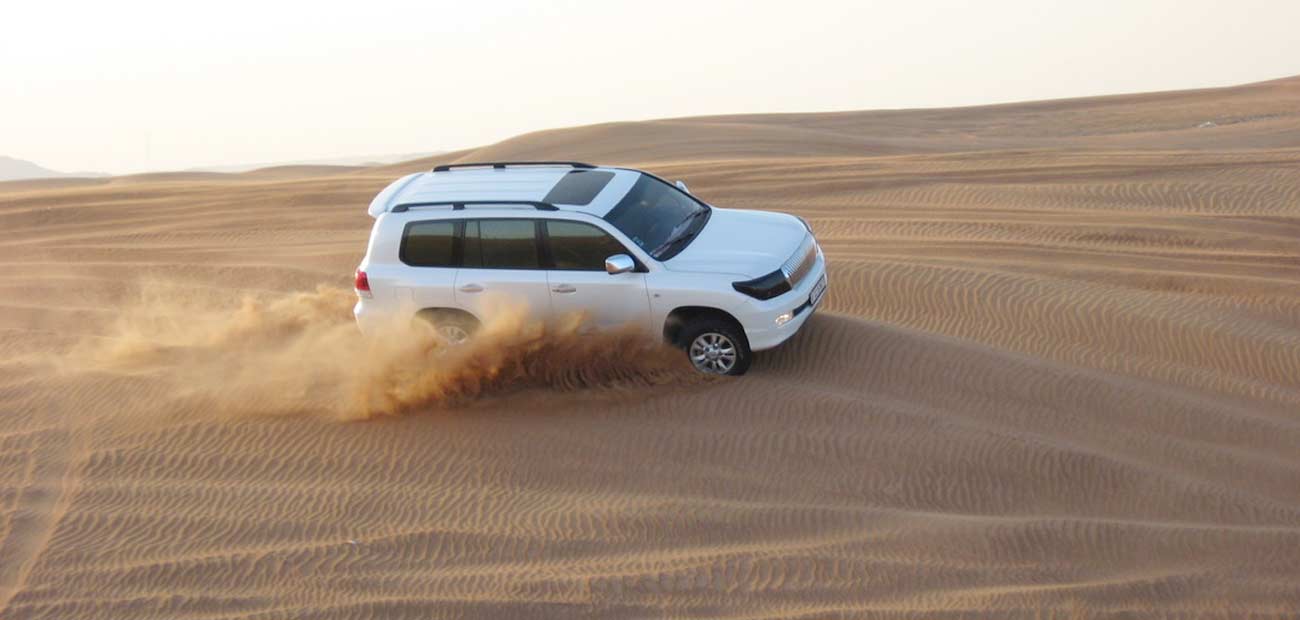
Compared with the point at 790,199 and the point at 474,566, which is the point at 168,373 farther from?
the point at 790,199

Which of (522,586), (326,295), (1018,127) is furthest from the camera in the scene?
(1018,127)

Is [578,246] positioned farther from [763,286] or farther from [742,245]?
[763,286]

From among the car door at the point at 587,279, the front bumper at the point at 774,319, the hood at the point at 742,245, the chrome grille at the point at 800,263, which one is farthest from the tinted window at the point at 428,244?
the chrome grille at the point at 800,263

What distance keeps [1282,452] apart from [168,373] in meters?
9.48

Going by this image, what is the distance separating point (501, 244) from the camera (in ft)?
33.2

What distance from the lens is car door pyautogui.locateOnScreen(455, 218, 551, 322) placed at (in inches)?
396

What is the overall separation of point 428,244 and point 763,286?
113 inches

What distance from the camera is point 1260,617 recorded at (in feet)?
21.9

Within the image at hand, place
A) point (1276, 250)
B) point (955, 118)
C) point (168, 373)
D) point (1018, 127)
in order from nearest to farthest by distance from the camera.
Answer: point (168, 373) → point (1276, 250) → point (1018, 127) → point (955, 118)

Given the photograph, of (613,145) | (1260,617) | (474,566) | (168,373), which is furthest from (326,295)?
(613,145)

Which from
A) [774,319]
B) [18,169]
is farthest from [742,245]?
[18,169]

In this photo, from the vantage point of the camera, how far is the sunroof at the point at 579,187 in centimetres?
1019

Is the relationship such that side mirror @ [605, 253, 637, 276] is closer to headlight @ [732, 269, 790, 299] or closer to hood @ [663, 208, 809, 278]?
hood @ [663, 208, 809, 278]

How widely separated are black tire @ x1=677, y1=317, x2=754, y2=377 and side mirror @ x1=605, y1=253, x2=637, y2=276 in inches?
27.9
